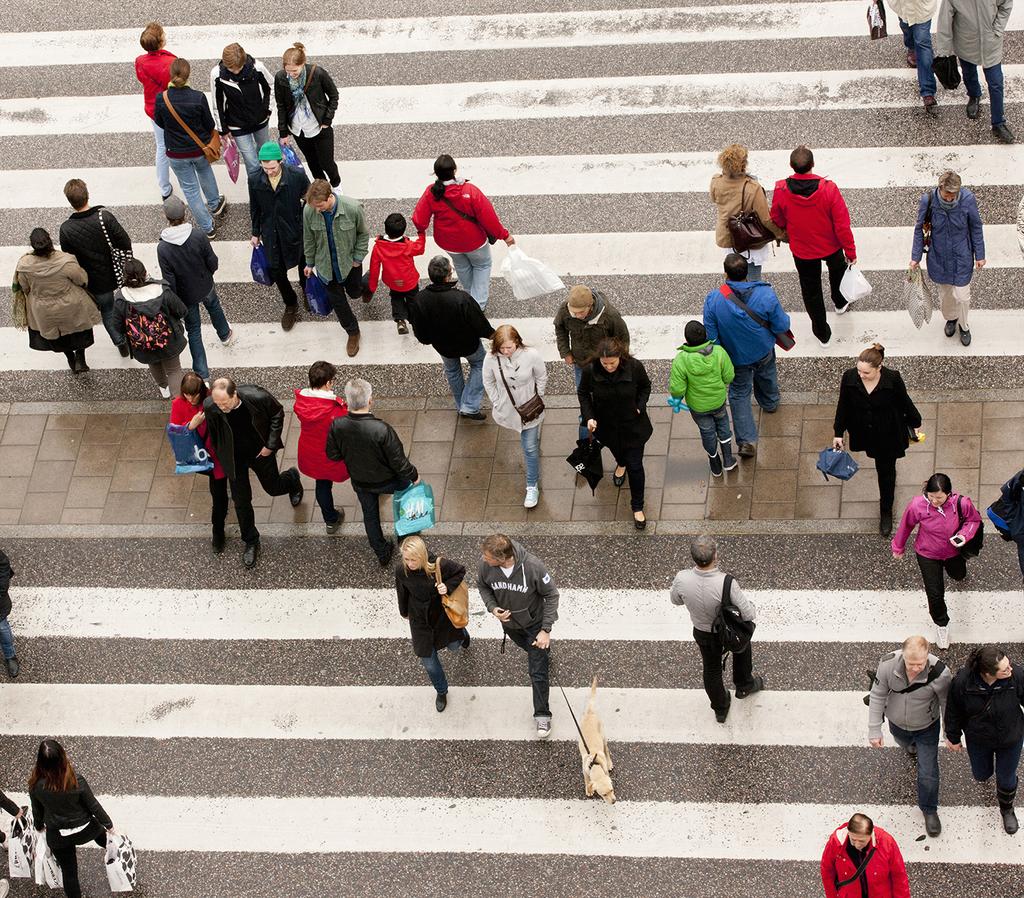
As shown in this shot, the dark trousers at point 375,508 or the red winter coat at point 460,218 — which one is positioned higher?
the red winter coat at point 460,218

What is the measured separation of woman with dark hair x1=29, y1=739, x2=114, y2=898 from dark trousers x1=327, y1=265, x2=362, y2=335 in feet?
16.6

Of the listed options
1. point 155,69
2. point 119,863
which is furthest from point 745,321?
point 155,69

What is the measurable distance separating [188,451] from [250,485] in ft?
2.77

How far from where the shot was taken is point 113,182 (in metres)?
16.3

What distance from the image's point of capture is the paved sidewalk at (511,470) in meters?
12.4

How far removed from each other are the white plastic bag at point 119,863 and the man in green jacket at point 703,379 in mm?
4940

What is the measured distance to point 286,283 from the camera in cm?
1453

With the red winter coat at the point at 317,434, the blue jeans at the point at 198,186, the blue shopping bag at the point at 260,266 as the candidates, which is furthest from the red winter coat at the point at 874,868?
the blue jeans at the point at 198,186

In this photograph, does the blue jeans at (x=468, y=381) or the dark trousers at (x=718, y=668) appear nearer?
the dark trousers at (x=718, y=668)

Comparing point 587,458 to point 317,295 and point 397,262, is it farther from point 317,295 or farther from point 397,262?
point 317,295

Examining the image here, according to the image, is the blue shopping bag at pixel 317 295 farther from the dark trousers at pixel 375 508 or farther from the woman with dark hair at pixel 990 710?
the woman with dark hair at pixel 990 710

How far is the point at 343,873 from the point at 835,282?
6.32 m

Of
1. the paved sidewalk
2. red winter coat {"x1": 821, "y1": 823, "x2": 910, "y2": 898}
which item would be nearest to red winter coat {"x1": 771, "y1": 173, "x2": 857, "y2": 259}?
the paved sidewalk

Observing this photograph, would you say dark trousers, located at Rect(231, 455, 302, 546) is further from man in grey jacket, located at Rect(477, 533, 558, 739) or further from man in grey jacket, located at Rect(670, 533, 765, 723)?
man in grey jacket, located at Rect(670, 533, 765, 723)
